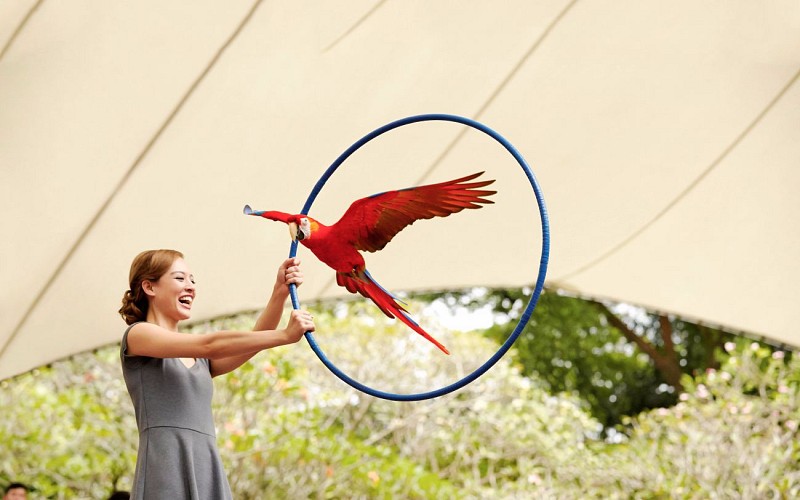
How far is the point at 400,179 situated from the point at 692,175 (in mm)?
1069

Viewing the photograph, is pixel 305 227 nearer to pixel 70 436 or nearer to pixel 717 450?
pixel 70 436

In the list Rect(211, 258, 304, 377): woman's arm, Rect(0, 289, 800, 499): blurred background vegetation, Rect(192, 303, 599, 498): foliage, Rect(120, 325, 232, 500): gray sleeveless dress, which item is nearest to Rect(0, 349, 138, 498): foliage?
Rect(0, 289, 800, 499): blurred background vegetation

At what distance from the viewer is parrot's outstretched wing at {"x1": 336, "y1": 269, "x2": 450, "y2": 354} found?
6.13ft

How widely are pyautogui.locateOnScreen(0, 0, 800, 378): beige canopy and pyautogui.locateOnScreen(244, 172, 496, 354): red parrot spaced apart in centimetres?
110

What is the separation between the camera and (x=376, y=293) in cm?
190

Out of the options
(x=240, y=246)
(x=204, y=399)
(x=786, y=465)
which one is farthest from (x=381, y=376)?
(x=204, y=399)

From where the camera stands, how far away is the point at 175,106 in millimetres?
2967

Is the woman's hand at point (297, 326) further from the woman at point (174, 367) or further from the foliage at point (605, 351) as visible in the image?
the foliage at point (605, 351)

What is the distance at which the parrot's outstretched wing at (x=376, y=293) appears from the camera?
6.13ft

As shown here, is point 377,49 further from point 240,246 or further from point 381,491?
point 381,491

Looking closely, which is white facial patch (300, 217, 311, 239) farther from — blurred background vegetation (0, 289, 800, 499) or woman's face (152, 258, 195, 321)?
blurred background vegetation (0, 289, 800, 499)

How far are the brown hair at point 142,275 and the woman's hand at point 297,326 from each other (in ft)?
1.10

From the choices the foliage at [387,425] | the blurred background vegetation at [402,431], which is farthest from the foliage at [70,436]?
the foliage at [387,425]

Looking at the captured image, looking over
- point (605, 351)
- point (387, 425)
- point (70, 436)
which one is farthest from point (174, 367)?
point (605, 351)
